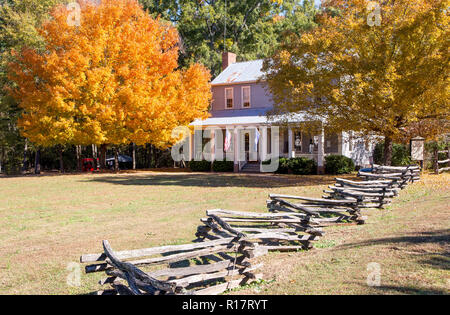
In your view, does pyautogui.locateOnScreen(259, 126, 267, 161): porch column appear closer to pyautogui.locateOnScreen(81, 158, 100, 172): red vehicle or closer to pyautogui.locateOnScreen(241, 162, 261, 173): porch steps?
pyautogui.locateOnScreen(241, 162, 261, 173): porch steps

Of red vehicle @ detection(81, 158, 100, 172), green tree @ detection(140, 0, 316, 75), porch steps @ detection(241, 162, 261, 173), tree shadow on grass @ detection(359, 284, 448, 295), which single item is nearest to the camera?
tree shadow on grass @ detection(359, 284, 448, 295)

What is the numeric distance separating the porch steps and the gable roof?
21.2ft

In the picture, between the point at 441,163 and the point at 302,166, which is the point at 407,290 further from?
the point at 441,163

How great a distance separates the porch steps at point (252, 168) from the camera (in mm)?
28009

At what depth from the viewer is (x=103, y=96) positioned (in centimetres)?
2508

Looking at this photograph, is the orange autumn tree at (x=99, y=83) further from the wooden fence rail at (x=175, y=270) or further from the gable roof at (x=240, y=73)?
the wooden fence rail at (x=175, y=270)

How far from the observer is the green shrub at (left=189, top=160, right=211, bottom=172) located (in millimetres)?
29889

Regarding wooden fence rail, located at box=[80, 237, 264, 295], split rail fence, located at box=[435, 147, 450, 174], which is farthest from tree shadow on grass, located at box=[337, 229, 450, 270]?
split rail fence, located at box=[435, 147, 450, 174]

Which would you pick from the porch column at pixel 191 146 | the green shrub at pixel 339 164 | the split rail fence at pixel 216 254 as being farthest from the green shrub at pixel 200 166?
the split rail fence at pixel 216 254

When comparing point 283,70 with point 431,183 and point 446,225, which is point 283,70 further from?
point 446,225

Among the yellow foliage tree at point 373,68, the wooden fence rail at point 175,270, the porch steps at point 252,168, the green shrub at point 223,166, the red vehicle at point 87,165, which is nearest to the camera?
the wooden fence rail at point 175,270

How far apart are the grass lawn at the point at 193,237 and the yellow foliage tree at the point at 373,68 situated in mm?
3639

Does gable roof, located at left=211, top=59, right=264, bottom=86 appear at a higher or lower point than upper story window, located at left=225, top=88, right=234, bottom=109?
higher

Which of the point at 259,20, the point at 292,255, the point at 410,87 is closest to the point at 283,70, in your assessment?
the point at 410,87
